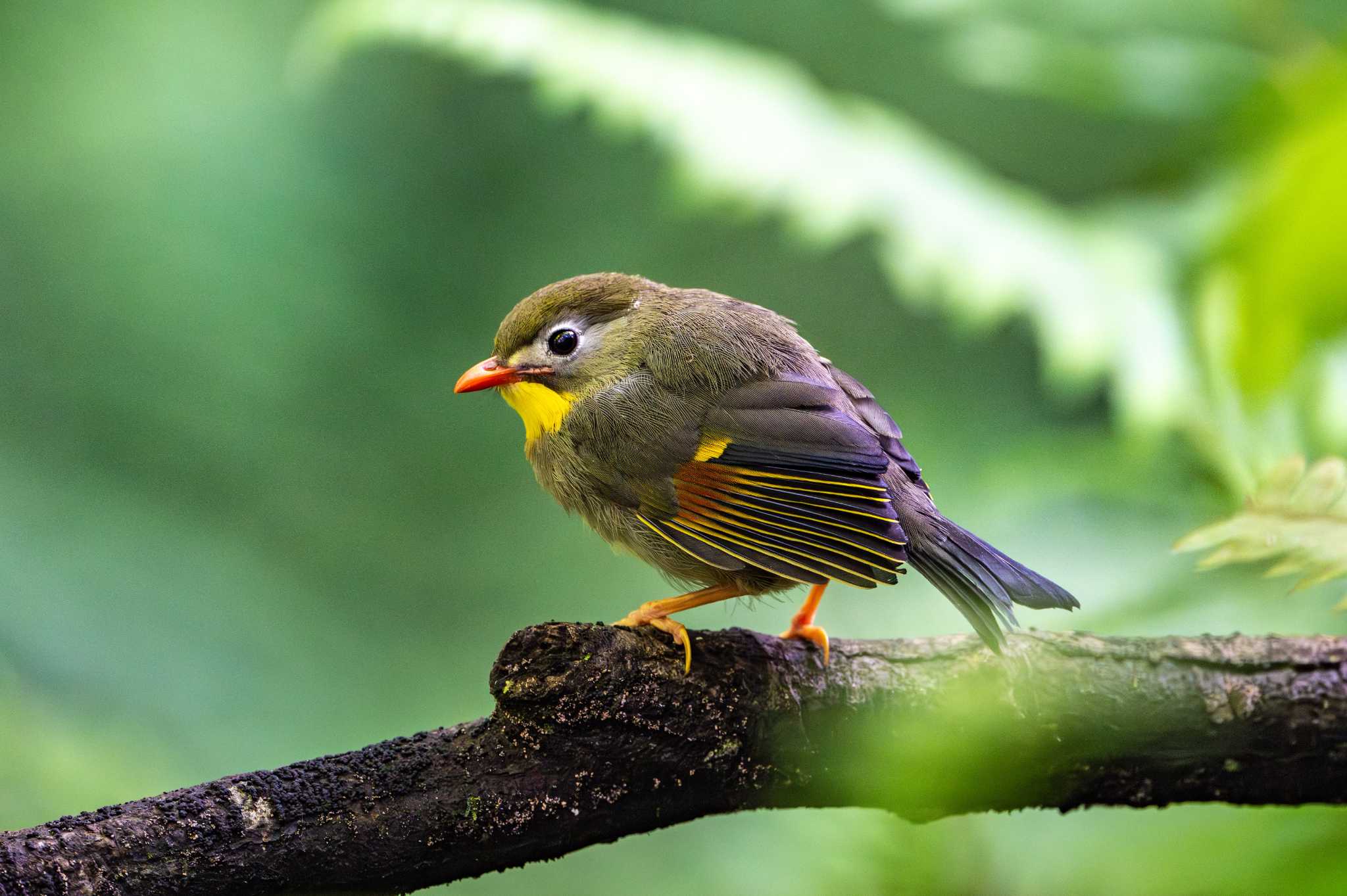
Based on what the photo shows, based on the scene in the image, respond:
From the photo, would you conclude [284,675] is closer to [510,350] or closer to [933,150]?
[510,350]

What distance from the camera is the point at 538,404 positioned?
2879 millimetres

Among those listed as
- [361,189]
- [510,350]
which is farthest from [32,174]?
[510,350]

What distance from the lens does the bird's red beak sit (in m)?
2.79

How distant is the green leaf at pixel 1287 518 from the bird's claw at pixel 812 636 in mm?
1165

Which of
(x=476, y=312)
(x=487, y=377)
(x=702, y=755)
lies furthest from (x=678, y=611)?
(x=476, y=312)

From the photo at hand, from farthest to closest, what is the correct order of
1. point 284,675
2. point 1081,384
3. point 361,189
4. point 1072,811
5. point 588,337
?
point 361,189, point 284,675, point 1081,384, point 588,337, point 1072,811

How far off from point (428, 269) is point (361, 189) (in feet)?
1.59

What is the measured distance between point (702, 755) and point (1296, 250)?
5.26 ft

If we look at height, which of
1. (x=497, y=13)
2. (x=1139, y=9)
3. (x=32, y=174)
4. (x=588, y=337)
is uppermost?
(x=32, y=174)

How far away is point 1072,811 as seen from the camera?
2330mm

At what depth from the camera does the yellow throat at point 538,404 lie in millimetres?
2828

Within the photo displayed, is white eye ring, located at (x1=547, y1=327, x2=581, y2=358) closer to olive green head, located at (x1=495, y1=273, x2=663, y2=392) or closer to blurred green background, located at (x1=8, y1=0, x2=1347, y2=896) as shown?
olive green head, located at (x1=495, y1=273, x2=663, y2=392)

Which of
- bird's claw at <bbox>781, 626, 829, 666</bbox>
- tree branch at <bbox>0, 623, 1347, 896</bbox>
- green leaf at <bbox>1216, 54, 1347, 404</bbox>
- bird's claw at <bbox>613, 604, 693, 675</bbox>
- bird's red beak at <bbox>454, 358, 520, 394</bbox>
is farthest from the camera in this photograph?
bird's red beak at <bbox>454, 358, 520, 394</bbox>

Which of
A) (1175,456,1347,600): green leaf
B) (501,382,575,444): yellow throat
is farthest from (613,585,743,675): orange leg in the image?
(1175,456,1347,600): green leaf
